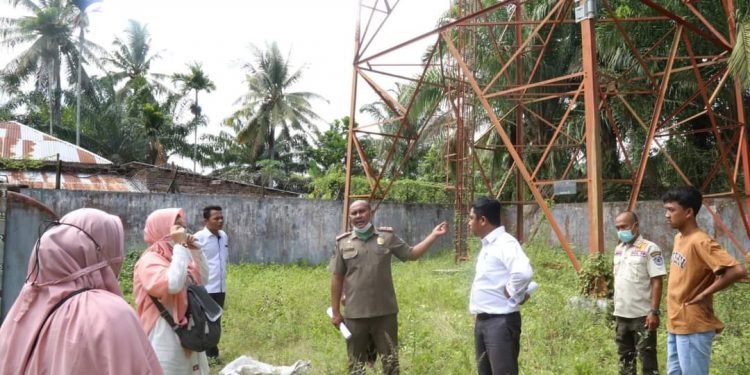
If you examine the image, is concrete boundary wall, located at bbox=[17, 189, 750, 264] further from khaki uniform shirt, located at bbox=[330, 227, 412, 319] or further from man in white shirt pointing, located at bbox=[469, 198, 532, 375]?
man in white shirt pointing, located at bbox=[469, 198, 532, 375]

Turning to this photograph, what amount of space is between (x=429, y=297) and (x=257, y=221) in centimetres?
607

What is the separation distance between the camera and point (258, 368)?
534 cm

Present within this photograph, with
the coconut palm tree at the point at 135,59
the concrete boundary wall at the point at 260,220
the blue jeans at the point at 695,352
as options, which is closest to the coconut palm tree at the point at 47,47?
the coconut palm tree at the point at 135,59

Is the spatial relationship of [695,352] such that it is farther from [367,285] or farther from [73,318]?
[73,318]

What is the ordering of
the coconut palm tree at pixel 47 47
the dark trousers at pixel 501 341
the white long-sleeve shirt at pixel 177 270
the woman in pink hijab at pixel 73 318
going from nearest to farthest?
1. the woman in pink hijab at pixel 73 318
2. the white long-sleeve shirt at pixel 177 270
3. the dark trousers at pixel 501 341
4. the coconut palm tree at pixel 47 47

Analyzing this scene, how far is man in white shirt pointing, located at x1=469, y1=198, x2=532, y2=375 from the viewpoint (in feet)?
11.5

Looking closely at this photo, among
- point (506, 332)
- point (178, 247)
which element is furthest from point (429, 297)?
point (178, 247)

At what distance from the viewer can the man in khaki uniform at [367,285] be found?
13.9ft

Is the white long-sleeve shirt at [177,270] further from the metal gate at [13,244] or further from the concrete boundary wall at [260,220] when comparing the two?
the concrete boundary wall at [260,220]

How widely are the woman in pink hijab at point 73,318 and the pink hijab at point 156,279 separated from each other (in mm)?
1056

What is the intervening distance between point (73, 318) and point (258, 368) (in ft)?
11.8

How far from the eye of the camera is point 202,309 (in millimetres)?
3387

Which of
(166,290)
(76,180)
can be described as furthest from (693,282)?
(76,180)

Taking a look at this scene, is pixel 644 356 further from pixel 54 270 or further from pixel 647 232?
pixel 647 232
